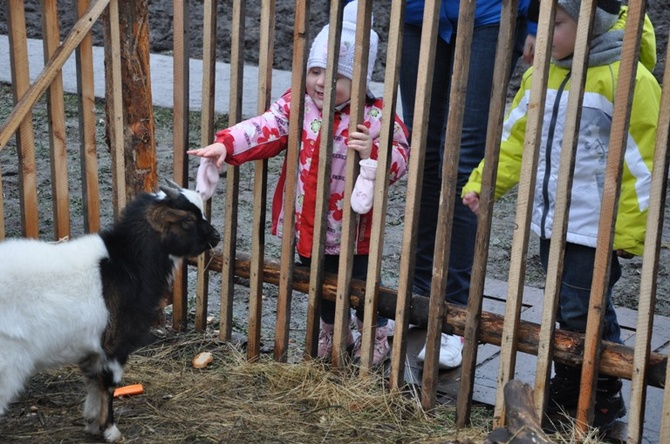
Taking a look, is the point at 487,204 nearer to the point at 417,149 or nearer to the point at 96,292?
the point at 417,149

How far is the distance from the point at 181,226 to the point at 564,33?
1614 millimetres

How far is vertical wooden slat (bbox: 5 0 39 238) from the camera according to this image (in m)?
4.23

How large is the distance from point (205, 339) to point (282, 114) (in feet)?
3.93

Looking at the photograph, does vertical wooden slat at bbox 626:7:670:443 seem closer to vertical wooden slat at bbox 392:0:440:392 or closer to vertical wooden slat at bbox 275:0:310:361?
vertical wooden slat at bbox 392:0:440:392

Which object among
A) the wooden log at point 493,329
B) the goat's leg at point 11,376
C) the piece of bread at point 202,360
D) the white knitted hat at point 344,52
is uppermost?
the white knitted hat at point 344,52

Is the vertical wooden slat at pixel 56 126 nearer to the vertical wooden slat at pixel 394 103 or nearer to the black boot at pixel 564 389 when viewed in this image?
the vertical wooden slat at pixel 394 103

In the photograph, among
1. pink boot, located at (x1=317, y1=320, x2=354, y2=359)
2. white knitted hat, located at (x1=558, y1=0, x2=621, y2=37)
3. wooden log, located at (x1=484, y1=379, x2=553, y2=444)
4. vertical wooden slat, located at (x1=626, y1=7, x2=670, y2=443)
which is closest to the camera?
wooden log, located at (x1=484, y1=379, x2=553, y2=444)

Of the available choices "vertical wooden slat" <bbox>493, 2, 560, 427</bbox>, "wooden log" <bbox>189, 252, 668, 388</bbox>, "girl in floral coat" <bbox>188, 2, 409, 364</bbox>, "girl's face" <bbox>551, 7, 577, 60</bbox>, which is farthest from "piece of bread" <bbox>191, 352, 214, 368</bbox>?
"girl's face" <bbox>551, 7, 577, 60</bbox>

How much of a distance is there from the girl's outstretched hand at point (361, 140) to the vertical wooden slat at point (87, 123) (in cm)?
132

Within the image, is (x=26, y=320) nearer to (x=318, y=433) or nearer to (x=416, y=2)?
(x=318, y=433)

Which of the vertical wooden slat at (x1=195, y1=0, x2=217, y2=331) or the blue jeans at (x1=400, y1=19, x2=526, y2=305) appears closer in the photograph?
the blue jeans at (x1=400, y1=19, x2=526, y2=305)

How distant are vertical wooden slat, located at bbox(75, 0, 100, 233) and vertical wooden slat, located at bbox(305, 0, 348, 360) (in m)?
1.14

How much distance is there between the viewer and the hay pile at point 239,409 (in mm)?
3666

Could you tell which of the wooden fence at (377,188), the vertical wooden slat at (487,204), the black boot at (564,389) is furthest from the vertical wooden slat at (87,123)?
the black boot at (564,389)
